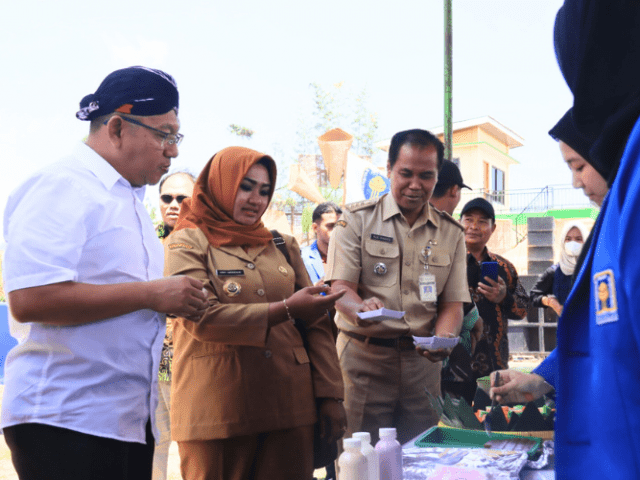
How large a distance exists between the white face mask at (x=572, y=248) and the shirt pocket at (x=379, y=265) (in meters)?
2.43

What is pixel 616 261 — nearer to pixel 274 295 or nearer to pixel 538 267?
pixel 274 295

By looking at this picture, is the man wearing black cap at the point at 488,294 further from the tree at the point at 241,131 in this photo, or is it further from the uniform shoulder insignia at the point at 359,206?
the tree at the point at 241,131

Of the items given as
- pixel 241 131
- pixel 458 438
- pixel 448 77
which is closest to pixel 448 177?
pixel 458 438

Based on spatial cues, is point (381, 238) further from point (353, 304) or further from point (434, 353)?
point (434, 353)

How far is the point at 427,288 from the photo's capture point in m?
3.02

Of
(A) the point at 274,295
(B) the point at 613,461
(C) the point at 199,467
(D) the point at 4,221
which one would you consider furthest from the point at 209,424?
(B) the point at 613,461

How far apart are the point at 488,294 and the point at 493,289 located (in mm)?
52

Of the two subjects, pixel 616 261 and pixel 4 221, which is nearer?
pixel 616 261

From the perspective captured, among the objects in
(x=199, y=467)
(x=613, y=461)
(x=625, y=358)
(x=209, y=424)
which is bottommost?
(x=199, y=467)

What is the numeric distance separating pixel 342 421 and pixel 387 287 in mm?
780

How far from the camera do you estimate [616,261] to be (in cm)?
84

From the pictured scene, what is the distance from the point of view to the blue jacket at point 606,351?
0.81 m

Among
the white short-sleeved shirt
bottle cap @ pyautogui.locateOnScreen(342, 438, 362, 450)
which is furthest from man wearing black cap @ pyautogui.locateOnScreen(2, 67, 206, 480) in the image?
bottle cap @ pyautogui.locateOnScreen(342, 438, 362, 450)

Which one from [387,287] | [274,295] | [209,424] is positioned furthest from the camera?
[387,287]
